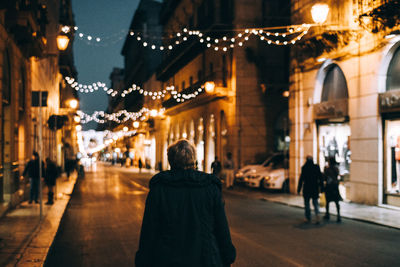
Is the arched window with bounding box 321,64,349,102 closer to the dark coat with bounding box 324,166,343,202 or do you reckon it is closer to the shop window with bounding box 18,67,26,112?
the dark coat with bounding box 324,166,343,202

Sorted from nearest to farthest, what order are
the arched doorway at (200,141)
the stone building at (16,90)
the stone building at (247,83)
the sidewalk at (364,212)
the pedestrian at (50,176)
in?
the sidewalk at (364,212), the stone building at (16,90), the pedestrian at (50,176), the stone building at (247,83), the arched doorway at (200,141)

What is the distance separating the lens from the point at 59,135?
136 feet

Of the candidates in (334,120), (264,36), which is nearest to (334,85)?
(334,120)

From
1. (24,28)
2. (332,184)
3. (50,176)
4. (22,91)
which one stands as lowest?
(50,176)

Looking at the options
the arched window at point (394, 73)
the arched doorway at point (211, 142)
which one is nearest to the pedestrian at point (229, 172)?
the arched doorway at point (211, 142)

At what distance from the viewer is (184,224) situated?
317 centimetres

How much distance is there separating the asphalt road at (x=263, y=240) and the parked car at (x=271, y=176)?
5849 millimetres

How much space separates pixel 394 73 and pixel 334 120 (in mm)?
3413

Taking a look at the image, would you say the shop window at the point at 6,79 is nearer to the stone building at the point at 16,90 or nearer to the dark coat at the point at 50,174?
the stone building at the point at 16,90

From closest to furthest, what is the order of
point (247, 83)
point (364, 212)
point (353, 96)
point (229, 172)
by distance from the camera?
point (364, 212)
point (353, 96)
point (229, 172)
point (247, 83)

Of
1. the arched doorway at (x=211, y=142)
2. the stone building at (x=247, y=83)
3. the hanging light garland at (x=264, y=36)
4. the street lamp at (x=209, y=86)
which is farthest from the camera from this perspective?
the arched doorway at (x=211, y=142)

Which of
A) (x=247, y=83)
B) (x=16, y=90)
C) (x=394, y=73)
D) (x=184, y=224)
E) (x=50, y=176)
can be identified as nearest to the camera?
(x=184, y=224)

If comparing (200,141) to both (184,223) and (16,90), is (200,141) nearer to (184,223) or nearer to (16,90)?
(16,90)

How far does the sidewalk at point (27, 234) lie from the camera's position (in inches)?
296
